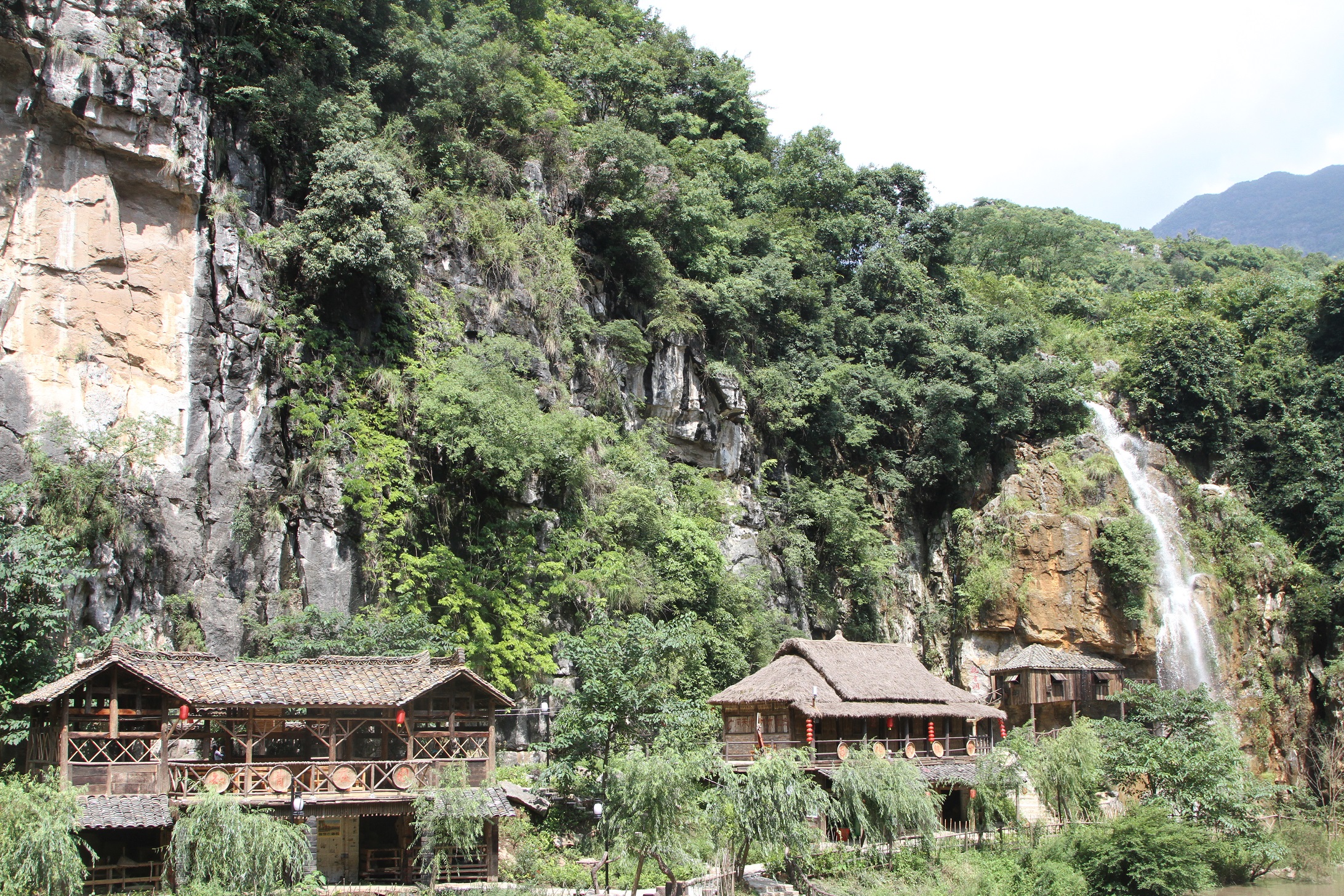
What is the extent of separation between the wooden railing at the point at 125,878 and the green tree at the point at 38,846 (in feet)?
5.43

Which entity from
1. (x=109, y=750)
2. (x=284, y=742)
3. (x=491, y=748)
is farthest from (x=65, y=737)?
(x=491, y=748)

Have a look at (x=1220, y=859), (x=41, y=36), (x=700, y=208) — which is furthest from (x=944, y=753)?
(x=41, y=36)

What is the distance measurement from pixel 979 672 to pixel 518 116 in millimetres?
25449

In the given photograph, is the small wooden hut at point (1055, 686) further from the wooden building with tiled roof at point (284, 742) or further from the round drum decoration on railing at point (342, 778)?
the round drum decoration on railing at point (342, 778)

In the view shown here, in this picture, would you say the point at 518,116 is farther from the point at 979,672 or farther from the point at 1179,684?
the point at 1179,684

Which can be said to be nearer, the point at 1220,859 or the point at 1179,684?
the point at 1220,859

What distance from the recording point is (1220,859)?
82.7ft

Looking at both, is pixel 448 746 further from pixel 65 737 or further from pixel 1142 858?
pixel 1142 858

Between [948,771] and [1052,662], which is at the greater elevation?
[1052,662]

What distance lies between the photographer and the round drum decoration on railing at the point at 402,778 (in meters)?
20.2

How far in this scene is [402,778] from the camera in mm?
20234

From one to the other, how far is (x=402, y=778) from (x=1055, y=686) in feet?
76.8

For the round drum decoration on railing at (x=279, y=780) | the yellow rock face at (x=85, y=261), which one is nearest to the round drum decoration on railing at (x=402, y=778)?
the round drum decoration on railing at (x=279, y=780)

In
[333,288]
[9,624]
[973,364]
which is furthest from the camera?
[973,364]
